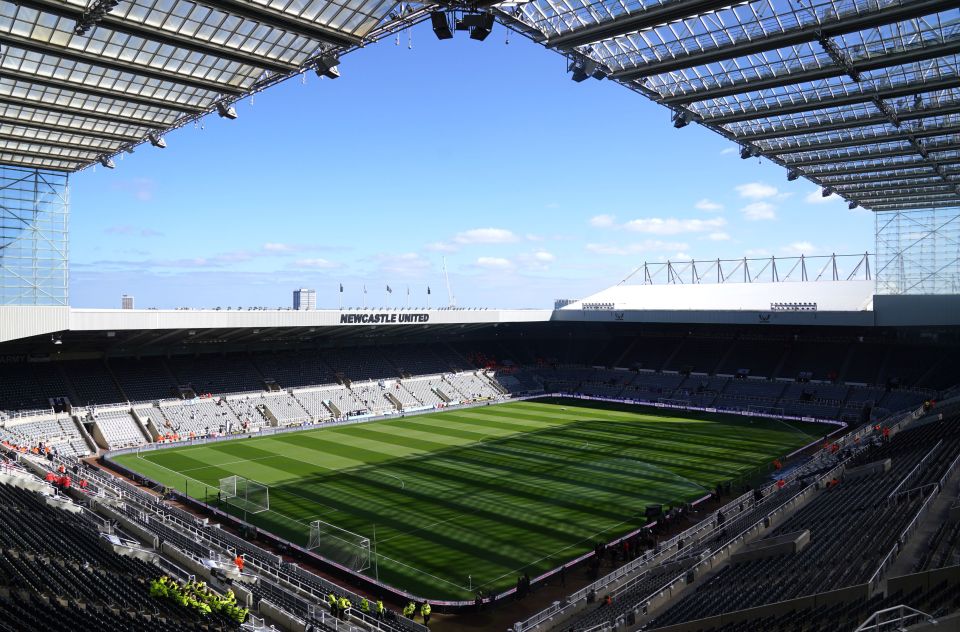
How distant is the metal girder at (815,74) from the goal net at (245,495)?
2486cm

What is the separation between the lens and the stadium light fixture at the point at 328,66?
24359 millimetres

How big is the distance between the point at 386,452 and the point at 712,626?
2952 cm

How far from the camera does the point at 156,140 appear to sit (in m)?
34.3

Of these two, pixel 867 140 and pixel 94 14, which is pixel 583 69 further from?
pixel 867 140

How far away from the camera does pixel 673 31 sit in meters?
23.6

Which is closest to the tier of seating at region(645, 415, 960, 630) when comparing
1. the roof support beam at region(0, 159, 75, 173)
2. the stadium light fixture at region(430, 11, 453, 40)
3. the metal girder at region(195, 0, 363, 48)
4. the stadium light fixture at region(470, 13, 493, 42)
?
the stadium light fixture at region(470, 13, 493, 42)

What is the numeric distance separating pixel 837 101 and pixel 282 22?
2248cm

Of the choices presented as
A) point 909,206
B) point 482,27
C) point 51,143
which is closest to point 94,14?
point 482,27

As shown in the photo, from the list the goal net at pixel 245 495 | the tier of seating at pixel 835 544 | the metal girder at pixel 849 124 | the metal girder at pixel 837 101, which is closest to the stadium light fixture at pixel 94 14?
the goal net at pixel 245 495

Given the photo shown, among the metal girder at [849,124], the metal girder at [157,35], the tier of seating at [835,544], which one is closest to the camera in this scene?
the tier of seating at [835,544]

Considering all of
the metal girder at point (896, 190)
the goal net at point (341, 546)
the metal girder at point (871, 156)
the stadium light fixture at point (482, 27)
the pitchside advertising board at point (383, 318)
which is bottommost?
the goal net at point (341, 546)

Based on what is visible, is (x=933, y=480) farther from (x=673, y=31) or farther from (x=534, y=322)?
(x=534, y=322)

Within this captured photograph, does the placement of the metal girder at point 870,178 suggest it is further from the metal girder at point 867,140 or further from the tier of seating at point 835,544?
the tier of seating at point 835,544

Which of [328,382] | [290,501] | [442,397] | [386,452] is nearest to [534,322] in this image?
[442,397]
